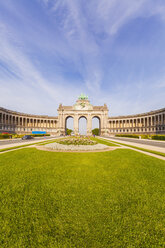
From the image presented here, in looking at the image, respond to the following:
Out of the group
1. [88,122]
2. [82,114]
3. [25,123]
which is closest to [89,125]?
[88,122]

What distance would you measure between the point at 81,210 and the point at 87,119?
8863 centimetres

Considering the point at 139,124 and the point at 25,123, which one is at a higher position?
the point at 25,123

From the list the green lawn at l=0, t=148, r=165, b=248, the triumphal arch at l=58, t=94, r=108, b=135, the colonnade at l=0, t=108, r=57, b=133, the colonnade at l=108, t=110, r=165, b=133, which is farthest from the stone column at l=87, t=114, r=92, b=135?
the green lawn at l=0, t=148, r=165, b=248

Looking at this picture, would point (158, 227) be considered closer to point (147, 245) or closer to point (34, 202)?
point (147, 245)

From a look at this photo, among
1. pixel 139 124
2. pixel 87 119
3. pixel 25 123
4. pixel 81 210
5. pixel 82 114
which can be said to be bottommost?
pixel 81 210

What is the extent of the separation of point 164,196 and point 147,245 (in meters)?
2.58

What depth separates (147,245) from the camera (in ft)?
8.57

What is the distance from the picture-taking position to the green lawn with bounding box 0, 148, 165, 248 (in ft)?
8.93

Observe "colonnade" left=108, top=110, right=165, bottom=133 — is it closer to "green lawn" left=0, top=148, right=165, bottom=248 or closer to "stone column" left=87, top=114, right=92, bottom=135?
"stone column" left=87, top=114, right=92, bottom=135

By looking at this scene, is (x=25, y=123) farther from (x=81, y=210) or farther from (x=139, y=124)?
(x=81, y=210)

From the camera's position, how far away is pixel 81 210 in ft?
12.0

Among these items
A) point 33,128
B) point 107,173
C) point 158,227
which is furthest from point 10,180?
point 33,128

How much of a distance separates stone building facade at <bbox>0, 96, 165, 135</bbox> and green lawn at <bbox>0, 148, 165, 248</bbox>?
8357 cm

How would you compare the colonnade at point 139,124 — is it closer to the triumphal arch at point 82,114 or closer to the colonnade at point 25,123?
the triumphal arch at point 82,114
